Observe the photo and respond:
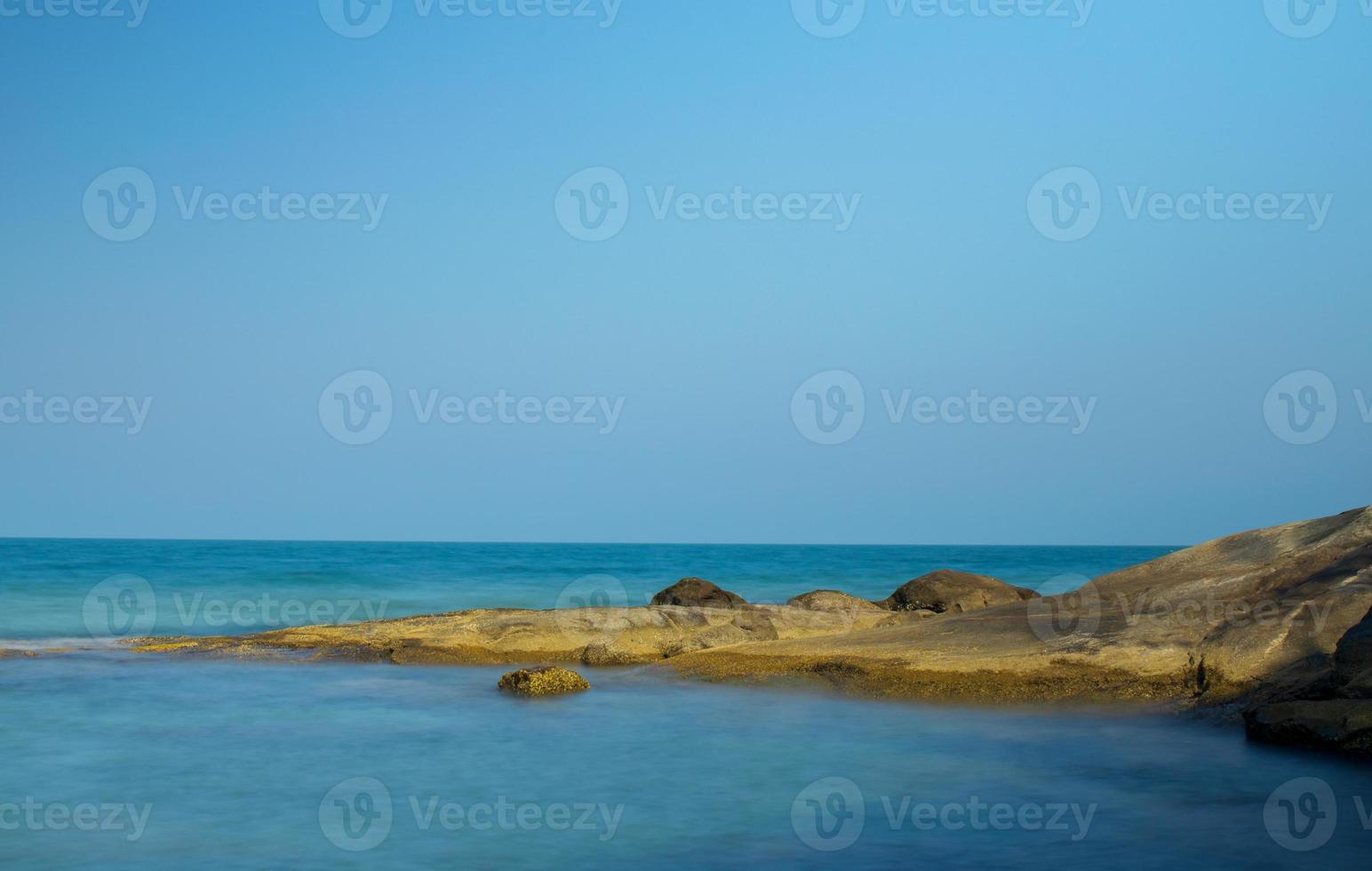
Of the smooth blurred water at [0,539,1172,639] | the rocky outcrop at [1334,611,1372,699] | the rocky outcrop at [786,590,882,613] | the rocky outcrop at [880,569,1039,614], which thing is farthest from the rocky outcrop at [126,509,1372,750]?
the smooth blurred water at [0,539,1172,639]

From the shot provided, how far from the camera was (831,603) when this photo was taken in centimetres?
2572

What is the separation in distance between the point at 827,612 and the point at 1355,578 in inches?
431

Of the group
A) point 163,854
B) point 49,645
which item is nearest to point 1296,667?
point 163,854

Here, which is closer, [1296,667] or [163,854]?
[163,854]

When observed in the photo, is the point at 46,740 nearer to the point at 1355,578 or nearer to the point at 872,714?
the point at 872,714

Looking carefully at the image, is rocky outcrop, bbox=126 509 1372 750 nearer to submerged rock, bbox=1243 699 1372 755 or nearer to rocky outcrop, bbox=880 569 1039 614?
submerged rock, bbox=1243 699 1372 755

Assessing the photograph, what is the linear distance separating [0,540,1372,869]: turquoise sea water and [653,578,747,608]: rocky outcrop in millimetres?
7142

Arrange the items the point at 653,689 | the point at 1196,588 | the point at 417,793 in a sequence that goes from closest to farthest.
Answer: the point at 417,793
the point at 1196,588
the point at 653,689

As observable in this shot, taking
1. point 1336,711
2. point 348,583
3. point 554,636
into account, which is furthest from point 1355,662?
point 348,583

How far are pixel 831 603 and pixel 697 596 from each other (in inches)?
122

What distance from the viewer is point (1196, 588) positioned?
16.0 metres

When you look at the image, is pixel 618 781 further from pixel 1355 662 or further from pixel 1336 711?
pixel 1355 662

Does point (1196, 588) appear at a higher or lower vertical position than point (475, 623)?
higher

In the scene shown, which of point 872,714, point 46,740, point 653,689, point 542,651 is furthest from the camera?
point 542,651
